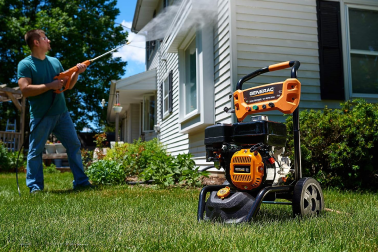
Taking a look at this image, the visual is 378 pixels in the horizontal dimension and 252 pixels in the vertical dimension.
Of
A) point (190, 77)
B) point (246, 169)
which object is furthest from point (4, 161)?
point (246, 169)

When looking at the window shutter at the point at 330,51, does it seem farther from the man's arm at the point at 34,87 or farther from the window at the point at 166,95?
the window at the point at 166,95

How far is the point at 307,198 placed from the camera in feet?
9.81

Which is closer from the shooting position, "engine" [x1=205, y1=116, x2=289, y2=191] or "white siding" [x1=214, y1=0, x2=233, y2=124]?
"engine" [x1=205, y1=116, x2=289, y2=191]

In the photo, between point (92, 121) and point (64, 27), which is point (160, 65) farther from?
point (92, 121)

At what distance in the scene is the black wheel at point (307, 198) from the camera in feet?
9.32

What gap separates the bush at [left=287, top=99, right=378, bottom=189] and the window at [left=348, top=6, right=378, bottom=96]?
5.09 feet

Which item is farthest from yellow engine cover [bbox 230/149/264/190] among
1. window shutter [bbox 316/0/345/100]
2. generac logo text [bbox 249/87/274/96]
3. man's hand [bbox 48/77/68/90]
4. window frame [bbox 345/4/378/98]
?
window frame [bbox 345/4/378/98]

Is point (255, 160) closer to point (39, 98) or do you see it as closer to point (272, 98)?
point (272, 98)

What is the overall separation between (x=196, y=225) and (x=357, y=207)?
5.67 feet

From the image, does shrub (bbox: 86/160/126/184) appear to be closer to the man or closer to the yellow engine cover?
the man

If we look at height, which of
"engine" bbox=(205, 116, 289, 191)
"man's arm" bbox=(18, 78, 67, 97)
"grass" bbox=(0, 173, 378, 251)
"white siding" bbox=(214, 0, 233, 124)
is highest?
"white siding" bbox=(214, 0, 233, 124)

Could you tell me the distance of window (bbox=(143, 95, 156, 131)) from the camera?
15266 millimetres

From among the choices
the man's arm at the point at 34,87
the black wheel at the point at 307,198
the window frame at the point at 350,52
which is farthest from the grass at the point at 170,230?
the window frame at the point at 350,52

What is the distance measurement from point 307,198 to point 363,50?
4.73m
